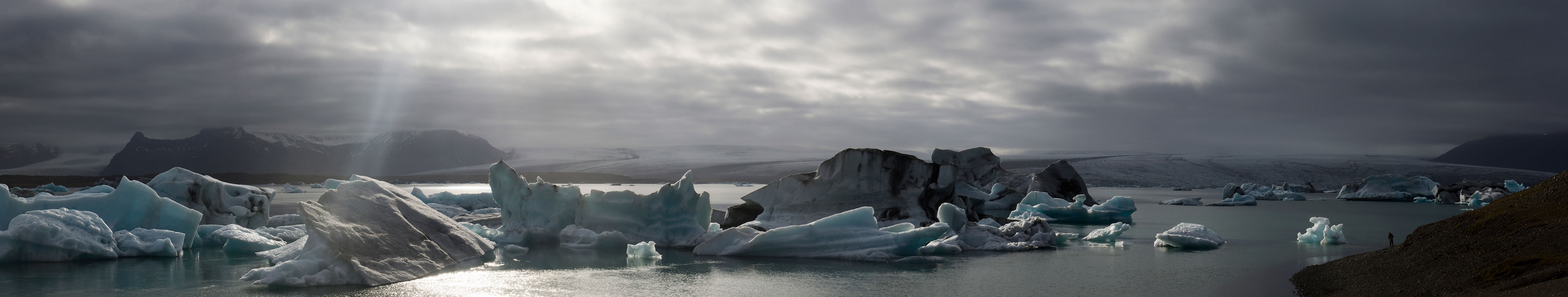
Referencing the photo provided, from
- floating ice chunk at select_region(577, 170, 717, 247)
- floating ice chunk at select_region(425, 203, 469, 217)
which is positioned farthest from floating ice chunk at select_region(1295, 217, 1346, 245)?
floating ice chunk at select_region(425, 203, 469, 217)

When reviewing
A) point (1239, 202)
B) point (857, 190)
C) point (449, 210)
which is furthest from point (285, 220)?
point (1239, 202)

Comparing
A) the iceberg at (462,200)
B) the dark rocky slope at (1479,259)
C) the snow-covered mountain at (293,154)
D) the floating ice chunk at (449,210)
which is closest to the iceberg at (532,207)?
the floating ice chunk at (449,210)

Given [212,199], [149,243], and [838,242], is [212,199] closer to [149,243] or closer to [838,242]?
[149,243]

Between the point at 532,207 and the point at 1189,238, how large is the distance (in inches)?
387

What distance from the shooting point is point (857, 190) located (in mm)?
16156

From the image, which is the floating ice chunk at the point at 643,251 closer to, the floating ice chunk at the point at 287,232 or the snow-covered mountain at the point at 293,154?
the floating ice chunk at the point at 287,232

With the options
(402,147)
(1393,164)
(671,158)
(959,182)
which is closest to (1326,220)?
(959,182)

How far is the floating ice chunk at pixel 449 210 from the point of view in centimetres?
1908

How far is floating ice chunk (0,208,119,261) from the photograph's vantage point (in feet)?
28.4

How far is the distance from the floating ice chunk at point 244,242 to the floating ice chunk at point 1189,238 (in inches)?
484

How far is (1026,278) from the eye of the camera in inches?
328

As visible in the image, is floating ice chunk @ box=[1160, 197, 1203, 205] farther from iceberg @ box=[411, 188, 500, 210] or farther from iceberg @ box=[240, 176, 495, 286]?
iceberg @ box=[240, 176, 495, 286]

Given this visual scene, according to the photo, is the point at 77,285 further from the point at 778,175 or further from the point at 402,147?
the point at 402,147

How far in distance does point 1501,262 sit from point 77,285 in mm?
11235
